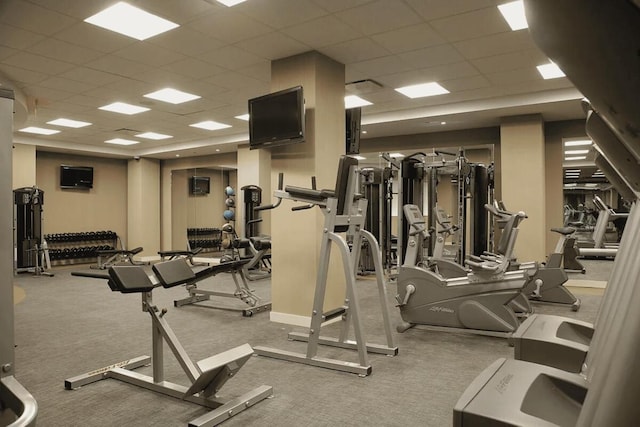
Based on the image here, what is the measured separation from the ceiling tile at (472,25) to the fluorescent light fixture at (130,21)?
7.87ft

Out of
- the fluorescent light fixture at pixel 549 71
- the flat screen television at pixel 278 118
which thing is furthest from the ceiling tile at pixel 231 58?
the fluorescent light fixture at pixel 549 71

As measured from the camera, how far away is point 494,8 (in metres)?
3.78

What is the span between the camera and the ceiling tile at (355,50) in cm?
447

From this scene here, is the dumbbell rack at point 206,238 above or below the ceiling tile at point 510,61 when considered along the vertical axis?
below

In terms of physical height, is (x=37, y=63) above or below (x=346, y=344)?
above

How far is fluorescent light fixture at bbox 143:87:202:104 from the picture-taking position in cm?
621

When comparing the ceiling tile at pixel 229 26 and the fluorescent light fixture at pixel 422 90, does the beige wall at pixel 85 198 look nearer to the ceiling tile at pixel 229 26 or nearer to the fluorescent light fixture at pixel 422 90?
the ceiling tile at pixel 229 26

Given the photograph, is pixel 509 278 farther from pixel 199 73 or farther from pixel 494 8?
pixel 199 73

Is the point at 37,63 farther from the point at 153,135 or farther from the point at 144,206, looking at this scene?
the point at 144,206

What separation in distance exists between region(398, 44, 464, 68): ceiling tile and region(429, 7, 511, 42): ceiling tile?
0.31 m

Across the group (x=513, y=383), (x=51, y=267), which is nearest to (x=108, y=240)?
(x=51, y=267)

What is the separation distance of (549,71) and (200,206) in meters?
8.79

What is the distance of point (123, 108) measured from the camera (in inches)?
282

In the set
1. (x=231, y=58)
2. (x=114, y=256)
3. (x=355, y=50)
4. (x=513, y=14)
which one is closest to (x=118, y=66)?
(x=231, y=58)
